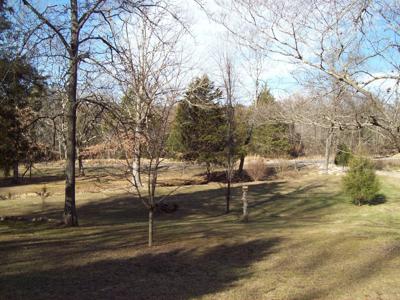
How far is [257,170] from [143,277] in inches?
1015

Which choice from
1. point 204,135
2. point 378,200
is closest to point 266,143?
point 204,135

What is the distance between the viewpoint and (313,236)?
960cm

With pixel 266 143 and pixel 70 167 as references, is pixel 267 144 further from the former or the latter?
pixel 70 167

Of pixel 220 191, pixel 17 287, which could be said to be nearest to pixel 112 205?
pixel 220 191

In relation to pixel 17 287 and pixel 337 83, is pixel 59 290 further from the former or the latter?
pixel 337 83

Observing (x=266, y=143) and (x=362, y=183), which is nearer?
(x=362, y=183)

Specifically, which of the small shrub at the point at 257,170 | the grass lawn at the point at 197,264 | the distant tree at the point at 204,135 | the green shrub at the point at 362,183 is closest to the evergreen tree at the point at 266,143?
the small shrub at the point at 257,170

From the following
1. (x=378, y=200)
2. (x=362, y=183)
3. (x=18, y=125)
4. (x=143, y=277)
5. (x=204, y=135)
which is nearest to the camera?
(x=143, y=277)

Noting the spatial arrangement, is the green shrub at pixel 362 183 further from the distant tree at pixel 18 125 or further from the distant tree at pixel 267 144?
the distant tree at pixel 18 125

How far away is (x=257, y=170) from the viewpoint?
103 feet

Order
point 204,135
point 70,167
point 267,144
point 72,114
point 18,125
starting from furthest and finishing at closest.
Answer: point 267,144 < point 204,135 < point 18,125 < point 70,167 < point 72,114

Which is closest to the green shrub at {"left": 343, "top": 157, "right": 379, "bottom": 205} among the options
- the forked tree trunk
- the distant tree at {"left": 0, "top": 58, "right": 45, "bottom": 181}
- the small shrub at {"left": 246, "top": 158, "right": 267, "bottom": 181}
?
the small shrub at {"left": 246, "top": 158, "right": 267, "bottom": 181}

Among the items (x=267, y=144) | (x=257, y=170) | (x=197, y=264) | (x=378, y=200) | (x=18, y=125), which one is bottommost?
(x=378, y=200)

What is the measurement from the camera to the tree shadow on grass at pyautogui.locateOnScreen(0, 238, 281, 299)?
5.42 metres
